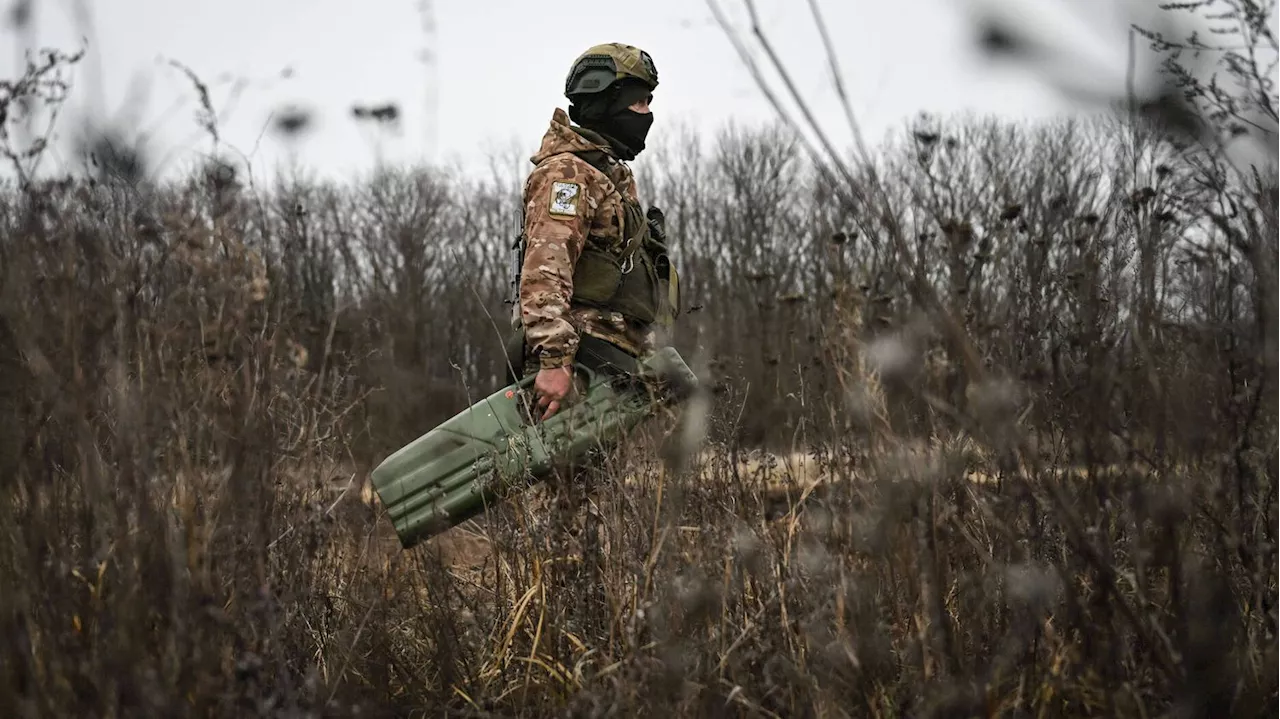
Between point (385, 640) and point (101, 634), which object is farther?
point (385, 640)

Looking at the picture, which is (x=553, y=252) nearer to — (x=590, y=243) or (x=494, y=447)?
(x=590, y=243)

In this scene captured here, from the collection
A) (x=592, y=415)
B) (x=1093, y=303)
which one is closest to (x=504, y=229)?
(x=592, y=415)

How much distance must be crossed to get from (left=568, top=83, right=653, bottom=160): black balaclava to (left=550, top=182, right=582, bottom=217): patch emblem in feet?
1.02

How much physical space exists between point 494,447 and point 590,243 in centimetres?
85

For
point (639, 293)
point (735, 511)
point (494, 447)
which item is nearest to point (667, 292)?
point (639, 293)

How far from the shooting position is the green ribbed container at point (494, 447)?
10.9 feet

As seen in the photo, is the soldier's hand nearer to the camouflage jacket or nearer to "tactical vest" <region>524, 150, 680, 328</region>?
the camouflage jacket

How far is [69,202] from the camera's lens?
225cm

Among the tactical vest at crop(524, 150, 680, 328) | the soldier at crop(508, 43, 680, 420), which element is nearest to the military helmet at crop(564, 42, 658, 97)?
the soldier at crop(508, 43, 680, 420)

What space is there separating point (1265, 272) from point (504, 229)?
2282 cm

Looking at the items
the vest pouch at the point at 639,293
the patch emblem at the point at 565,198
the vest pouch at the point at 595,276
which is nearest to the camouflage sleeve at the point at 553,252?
the patch emblem at the point at 565,198

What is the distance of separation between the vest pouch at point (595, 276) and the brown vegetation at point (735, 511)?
2.46ft

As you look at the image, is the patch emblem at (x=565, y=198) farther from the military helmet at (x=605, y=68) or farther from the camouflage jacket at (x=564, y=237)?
the military helmet at (x=605, y=68)

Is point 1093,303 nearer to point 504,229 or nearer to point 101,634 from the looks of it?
point 101,634
